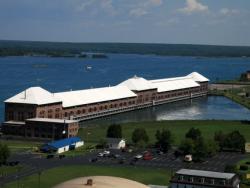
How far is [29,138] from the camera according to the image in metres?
44.9

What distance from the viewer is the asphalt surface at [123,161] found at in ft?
107

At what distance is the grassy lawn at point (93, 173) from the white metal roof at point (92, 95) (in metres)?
22.9

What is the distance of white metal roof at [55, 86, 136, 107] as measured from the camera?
2194 inches

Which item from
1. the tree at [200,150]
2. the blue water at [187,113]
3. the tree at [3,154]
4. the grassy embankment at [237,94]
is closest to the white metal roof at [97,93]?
the blue water at [187,113]

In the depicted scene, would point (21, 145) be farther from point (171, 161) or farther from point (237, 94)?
point (237, 94)

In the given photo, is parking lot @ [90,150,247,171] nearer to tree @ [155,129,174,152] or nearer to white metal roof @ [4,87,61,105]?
tree @ [155,129,174,152]

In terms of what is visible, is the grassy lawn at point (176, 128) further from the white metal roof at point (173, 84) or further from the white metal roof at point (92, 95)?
the white metal roof at point (173, 84)

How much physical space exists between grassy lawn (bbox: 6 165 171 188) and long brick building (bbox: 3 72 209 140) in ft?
41.2

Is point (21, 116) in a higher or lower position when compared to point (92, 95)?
lower

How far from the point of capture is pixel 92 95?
6094 centimetres

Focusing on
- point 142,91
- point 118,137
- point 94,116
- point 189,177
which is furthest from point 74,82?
point 189,177

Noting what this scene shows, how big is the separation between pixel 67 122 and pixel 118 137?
15.0 ft

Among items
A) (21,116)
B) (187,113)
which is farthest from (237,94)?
(21,116)

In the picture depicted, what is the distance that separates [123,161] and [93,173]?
4.12 meters
